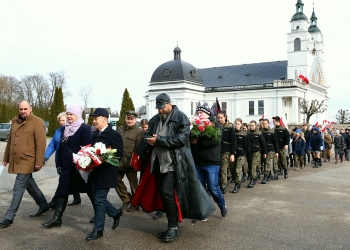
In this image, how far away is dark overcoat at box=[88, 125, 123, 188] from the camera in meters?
5.48

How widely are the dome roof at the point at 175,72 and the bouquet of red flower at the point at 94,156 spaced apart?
58186 millimetres

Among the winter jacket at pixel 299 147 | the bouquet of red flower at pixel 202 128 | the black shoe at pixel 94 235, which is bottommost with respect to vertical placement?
the black shoe at pixel 94 235

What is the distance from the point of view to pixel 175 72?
6397 centimetres

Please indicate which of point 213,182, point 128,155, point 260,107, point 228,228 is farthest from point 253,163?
point 260,107

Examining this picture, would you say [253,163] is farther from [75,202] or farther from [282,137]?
[75,202]

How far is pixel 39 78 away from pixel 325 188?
71237 mm

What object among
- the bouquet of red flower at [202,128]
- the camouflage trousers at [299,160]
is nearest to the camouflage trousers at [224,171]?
the bouquet of red flower at [202,128]

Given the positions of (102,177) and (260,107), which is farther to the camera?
(260,107)

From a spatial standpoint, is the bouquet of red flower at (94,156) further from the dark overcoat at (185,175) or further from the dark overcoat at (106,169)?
the dark overcoat at (185,175)

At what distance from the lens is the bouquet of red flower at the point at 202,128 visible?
256 inches

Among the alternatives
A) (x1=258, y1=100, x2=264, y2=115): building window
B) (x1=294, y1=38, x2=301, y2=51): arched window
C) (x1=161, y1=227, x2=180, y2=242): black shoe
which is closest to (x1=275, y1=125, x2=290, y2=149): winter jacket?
(x1=161, y1=227, x2=180, y2=242): black shoe

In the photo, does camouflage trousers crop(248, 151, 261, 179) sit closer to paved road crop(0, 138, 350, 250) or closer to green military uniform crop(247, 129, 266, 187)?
green military uniform crop(247, 129, 266, 187)

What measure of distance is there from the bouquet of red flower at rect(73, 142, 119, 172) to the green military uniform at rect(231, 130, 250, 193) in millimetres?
4970

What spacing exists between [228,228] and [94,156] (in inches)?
97.0
